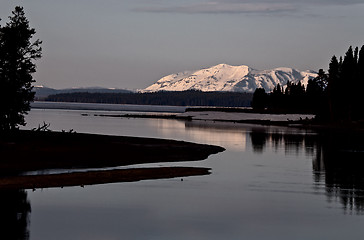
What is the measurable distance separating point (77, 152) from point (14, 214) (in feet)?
87.7

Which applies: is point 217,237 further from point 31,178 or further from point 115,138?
point 115,138

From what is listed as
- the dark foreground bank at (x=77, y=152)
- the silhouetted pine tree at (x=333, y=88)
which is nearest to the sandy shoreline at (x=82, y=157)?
the dark foreground bank at (x=77, y=152)

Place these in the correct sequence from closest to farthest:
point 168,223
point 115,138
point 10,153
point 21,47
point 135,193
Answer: point 168,223, point 135,193, point 10,153, point 21,47, point 115,138

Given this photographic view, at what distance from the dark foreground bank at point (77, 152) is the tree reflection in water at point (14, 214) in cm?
818

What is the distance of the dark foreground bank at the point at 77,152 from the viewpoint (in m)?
45.8

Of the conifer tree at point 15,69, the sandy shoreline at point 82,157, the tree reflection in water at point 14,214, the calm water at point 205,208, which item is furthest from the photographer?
the conifer tree at point 15,69

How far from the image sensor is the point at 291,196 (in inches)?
1409

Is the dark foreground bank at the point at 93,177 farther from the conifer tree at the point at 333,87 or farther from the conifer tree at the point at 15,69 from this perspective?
the conifer tree at the point at 333,87

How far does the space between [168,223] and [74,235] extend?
14.8 feet

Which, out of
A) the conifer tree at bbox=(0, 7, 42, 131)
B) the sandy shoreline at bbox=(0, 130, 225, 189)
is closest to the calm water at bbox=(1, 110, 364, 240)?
the sandy shoreline at bbox=(0, 130, 225, 189)

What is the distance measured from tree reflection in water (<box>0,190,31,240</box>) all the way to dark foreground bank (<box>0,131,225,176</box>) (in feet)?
26.8

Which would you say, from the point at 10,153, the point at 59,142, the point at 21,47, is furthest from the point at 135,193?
the point at 21,47

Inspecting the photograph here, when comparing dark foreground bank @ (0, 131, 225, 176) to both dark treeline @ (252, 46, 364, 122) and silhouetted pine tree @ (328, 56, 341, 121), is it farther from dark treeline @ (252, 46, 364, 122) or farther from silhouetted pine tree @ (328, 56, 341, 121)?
silhouetted pine tree @ (328, 56, 341, 121)

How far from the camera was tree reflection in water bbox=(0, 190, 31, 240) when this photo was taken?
2372 centimetres
